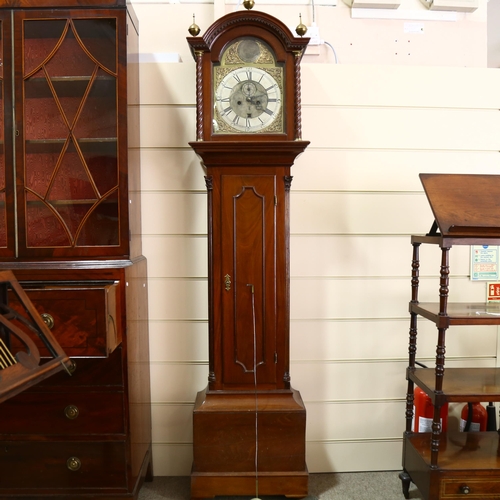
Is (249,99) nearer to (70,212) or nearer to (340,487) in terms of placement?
(70,212)

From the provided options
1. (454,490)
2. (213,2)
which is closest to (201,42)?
(213,2)

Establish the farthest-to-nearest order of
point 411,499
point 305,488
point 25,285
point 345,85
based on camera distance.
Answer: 1. point 345,85
2. point 411,499
3. point 305,488
4. point 25,285

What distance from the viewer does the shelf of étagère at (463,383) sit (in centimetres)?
161

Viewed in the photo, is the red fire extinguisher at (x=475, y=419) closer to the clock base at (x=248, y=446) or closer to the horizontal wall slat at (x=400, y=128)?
the clock base at (x=248, y=446)

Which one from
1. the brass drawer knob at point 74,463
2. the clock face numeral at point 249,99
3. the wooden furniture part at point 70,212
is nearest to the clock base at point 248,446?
the wooden furniture part at point 70,212

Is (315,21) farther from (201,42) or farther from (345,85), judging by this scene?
(201,42)

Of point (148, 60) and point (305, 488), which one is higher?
point (148, 60)

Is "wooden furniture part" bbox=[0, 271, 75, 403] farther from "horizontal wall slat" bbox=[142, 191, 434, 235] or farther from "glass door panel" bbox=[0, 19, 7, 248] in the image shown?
"horizontal wall slat" bbox=[142, 191, 434, 235]

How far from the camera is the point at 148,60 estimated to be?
1.91m

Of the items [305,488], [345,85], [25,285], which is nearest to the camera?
[25,285]

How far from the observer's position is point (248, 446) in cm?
170

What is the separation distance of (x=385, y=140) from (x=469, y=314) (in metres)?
0.83

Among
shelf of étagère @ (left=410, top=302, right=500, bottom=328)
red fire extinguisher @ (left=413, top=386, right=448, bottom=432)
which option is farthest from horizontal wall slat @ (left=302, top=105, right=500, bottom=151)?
red fire extinguisher @ (left=413, top=386, right=448, bottom=432)

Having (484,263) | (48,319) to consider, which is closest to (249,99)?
(48,319)
